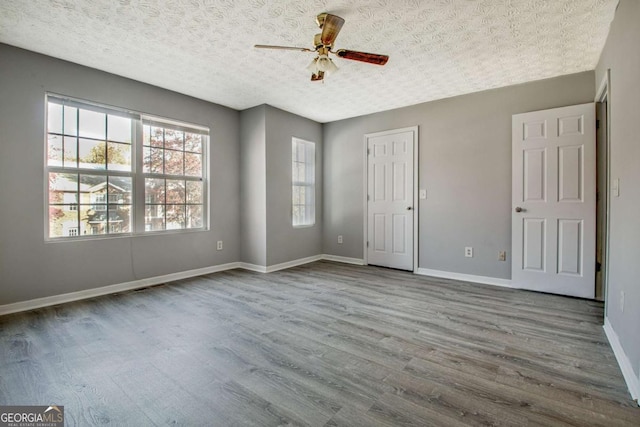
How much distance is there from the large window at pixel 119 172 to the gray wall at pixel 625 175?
14.7 feet

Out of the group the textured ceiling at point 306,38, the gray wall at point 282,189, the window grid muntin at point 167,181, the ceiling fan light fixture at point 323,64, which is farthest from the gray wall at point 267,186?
the ceiling fan light fixture at point 323,64

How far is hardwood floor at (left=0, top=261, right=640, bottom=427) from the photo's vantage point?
4.97 feet

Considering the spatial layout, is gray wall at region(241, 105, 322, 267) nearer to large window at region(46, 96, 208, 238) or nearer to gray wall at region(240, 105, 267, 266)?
gray wall at region(240, 105, 267, 266)

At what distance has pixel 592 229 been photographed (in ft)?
10.6

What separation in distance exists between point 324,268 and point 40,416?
363 centimetres

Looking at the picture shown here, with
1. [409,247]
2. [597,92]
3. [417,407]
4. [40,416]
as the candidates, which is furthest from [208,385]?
[597,92]

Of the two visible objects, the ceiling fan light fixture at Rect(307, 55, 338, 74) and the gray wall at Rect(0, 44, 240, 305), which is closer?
the ceiling fan light fixture at Rect(307, 55, 338, 74)

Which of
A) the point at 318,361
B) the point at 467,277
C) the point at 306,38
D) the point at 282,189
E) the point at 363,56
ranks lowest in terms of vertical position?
the point at 318,361

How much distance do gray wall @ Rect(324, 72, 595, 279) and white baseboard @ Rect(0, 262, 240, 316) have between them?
332 cm

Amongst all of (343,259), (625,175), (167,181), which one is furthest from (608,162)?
(167,181)

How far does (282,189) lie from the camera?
15.8 feet

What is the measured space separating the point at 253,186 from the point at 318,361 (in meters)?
3.21

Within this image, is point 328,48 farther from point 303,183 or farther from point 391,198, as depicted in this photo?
point 303,183

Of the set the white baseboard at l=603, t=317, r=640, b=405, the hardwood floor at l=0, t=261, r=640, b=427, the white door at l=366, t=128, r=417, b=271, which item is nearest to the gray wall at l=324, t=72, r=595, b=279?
the white door at l=366, t=128, r=417, b=271
